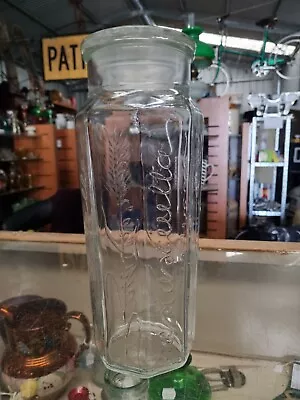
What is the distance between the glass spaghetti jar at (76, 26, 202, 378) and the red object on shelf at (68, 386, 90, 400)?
78 mm

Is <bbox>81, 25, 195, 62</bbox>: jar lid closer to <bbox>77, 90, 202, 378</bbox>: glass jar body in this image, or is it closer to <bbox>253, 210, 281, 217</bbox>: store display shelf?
<bbox>77, 90, 202, 378</bbox>: glass jar body

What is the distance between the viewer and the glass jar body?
32 cm

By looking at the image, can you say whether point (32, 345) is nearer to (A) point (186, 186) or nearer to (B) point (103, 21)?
(A) point (186, 186)

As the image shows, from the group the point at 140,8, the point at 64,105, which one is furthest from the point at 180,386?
the point at 64,105

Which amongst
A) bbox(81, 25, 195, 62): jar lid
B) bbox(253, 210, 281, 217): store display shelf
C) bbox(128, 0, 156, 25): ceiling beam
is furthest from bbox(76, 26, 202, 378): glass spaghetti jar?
bbox(253, 210, 281, 217): store display shelf

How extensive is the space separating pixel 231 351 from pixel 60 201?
0.73 m

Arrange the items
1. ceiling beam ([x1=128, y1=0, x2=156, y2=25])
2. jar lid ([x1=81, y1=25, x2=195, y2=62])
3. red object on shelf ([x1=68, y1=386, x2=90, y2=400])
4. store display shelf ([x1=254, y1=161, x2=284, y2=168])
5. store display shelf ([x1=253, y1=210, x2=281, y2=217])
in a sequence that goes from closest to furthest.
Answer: jar lid ([x1=81, y1=25, x2=195, y2=62])
red object on shelf ([x1=68, y1=386, x2=90, y2=400])
ceiling beam ([x1=128, y1=0, x2=156, y2=25])
store display shelf ([x1=253, y1=210, x2=281, y2=217])
store display shelf ([x1=254, y1=161, x2=284, y2=168])

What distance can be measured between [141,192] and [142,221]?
→ 0.14ft

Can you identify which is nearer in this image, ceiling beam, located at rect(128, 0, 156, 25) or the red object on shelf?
the red object on shelf

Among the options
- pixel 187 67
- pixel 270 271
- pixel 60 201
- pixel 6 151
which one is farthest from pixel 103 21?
pixel 6 151

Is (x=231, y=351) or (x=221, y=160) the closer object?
(x=231, y=351)

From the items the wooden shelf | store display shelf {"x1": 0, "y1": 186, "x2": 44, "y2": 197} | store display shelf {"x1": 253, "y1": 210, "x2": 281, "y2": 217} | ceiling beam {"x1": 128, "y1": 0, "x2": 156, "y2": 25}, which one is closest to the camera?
ceiling beam {"x1": 128, "y1": 0, "x2": 156, "y2": 25}

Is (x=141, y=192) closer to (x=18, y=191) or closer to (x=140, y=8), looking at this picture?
(x=140, y=8)

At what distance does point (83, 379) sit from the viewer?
436 millimetres
